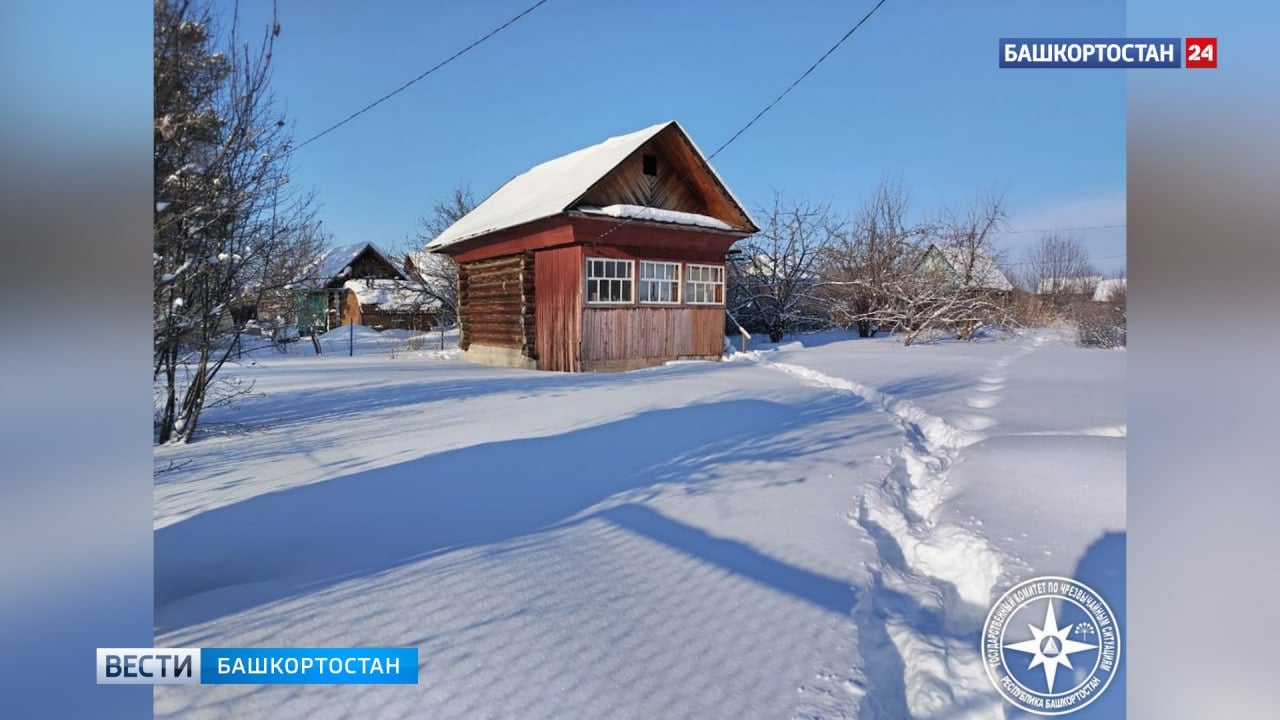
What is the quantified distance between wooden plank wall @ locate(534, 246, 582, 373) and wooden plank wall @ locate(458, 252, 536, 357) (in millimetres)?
291

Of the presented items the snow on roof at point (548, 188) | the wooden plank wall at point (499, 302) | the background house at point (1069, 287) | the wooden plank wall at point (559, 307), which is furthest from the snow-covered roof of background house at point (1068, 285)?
the wooden plank wall at point (499, 302)

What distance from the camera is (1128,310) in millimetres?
2439

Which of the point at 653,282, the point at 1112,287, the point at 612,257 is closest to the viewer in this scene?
the point at 1112,287

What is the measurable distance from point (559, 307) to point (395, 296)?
1702 cm

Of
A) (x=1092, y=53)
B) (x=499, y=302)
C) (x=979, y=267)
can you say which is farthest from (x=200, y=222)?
(x=979, y=267)

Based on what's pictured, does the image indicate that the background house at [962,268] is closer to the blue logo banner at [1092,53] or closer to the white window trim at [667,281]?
the white window trim at [667,281]

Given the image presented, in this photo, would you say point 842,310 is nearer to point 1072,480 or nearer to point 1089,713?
point 1072,480

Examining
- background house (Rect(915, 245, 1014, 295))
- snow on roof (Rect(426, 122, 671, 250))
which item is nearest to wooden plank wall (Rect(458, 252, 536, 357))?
snow on roof (Rect(426, 122, 671, 250))

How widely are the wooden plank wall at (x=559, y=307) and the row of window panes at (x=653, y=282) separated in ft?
1.05

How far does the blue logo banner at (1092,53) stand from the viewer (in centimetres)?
234

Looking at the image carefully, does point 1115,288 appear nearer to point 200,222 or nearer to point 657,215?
point 200,222

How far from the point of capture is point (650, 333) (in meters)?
12.4

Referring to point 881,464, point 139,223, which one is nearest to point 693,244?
point 881,464

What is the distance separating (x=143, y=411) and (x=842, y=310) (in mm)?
20511
